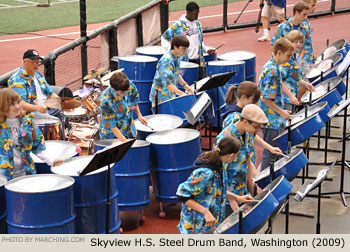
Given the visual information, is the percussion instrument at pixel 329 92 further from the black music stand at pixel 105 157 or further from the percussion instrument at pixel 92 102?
the black music stand at pixel 105 157

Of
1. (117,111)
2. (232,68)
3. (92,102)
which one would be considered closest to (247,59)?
(232,68)

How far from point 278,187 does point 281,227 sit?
5.53 ft

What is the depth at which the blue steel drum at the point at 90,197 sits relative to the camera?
16.4 ft

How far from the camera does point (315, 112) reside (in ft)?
19.2

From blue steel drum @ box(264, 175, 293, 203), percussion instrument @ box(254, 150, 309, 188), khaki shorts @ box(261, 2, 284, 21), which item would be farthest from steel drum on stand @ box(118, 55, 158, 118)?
khaki shorts @ box(261, 2, 284, 21)

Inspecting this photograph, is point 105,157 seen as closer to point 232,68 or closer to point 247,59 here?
point 232,68

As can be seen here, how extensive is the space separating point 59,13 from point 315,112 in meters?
12.6

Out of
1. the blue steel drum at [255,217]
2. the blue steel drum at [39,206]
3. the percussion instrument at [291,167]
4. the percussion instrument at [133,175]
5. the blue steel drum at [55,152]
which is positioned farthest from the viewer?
the percussion instrument at [133,175]

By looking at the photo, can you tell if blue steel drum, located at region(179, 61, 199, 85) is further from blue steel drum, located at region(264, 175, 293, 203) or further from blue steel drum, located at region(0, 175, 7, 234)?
blue steel drum, located at region(264, 175, 293, 203)

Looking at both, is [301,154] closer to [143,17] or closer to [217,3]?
[143,17]

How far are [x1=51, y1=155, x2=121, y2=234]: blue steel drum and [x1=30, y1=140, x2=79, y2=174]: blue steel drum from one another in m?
0.20

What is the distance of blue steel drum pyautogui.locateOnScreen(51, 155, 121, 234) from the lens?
4.99 meters

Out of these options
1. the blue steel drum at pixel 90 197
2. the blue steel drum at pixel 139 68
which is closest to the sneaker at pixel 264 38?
the blue steel drum at pixel 139 68

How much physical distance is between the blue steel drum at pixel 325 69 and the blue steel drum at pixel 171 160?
2286 millimetres
